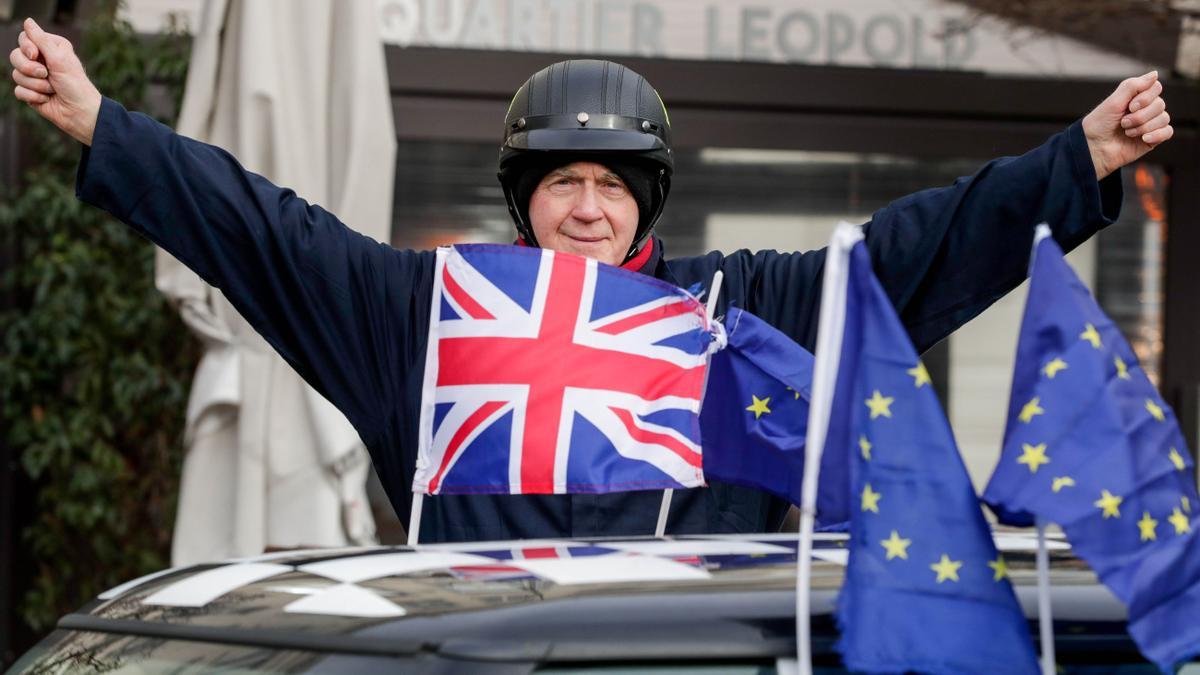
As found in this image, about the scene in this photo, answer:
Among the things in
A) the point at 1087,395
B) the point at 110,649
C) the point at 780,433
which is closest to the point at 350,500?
the point at 780,433

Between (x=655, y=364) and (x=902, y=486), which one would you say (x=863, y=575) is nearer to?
(x=902, y=486)

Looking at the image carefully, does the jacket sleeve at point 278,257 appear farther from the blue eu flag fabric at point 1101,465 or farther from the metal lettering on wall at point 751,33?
the metal lettering on wall at point 751,33

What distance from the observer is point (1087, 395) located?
6.75 ft

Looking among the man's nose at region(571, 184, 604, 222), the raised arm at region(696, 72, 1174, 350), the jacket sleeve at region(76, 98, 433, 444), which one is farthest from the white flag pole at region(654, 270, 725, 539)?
the jacket sleeve at region(76, 98, 433, 444)

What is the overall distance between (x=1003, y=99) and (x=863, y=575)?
588 cm

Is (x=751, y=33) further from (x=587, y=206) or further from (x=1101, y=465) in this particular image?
(x=1101, y=465)

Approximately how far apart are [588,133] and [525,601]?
1644 mm

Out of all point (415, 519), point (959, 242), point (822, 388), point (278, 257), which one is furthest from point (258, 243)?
point (822, 388)

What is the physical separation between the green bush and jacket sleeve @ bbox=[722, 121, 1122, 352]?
3606mm

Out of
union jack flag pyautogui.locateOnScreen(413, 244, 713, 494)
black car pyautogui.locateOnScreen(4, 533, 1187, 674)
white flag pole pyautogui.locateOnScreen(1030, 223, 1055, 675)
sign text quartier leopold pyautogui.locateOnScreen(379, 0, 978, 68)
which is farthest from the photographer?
sign text quartier leopold pyautogui.locateOnScreen(379, 0, 978, 68)

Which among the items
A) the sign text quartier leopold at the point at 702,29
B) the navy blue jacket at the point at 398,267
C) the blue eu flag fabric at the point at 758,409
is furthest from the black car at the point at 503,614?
the sign text quartier leopold at the point at 702,29

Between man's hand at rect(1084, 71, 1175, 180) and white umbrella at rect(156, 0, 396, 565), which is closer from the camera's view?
man's hand at rect(1084, 71, 1175, 180)

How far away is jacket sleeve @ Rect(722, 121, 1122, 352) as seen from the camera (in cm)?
301

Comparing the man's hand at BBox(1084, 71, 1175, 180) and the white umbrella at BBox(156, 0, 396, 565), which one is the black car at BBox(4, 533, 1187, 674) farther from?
the white umbrella at BBox(156, 0, 396, 565)
